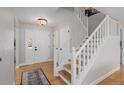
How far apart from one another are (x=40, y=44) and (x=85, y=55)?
11.6 ft

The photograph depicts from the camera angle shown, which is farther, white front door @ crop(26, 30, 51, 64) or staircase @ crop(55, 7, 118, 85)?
white front door @ crop(26, 30, 51, 64)

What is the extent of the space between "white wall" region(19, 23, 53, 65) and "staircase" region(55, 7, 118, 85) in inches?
105

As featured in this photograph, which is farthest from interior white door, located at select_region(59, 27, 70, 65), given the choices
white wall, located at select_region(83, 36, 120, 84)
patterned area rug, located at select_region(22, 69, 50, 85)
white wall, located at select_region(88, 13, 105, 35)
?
white wall, located at select_region(83, 36, 120, 84)

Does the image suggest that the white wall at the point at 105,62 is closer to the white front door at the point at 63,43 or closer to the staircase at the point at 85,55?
the staircase at the point at 85,55

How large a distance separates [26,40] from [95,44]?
386 cm

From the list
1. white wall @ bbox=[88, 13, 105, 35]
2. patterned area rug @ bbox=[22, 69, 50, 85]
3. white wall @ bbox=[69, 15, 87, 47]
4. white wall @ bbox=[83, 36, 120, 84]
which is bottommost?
patterned area rug @ bbox=[22, 69, 50, 85]

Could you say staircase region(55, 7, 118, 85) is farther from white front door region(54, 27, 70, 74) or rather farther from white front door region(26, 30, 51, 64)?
white front door region(26, 30, 51, 64)

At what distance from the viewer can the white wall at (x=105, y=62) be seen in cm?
262

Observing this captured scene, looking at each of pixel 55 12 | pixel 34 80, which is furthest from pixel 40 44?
pixel 34 80

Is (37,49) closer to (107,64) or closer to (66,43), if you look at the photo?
(66,43)

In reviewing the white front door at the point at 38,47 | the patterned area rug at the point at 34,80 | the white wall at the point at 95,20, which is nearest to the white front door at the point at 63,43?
the patterned area rug at the point at 34,80

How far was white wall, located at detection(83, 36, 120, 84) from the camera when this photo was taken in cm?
262
